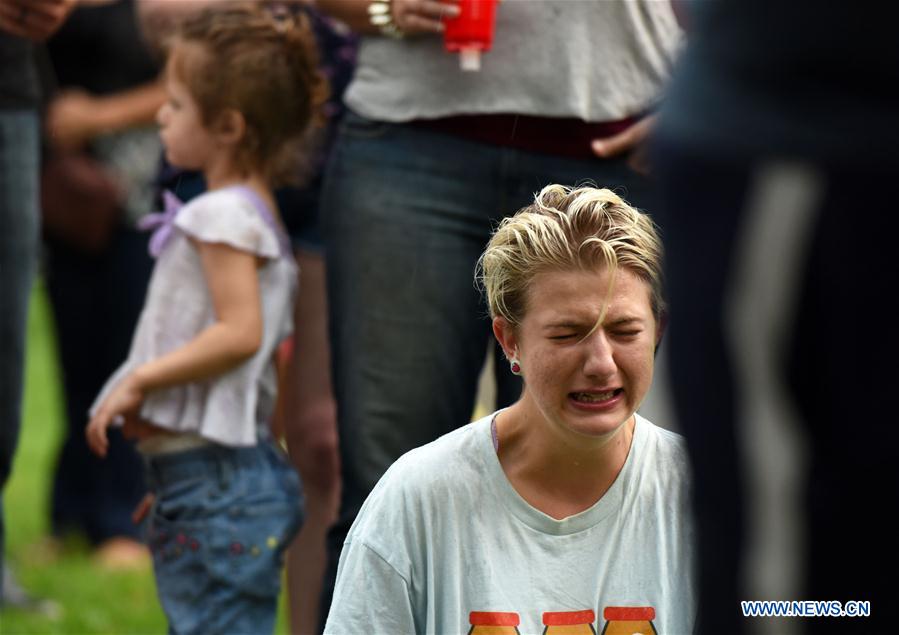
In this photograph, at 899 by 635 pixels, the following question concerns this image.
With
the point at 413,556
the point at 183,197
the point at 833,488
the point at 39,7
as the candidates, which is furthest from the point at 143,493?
the point at 833,488

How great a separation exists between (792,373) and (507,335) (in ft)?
4.36

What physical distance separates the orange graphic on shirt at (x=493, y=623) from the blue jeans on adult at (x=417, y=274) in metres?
0.68

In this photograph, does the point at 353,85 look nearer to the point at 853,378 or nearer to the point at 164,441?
the point at 164,441

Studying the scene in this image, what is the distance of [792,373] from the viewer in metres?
1.51

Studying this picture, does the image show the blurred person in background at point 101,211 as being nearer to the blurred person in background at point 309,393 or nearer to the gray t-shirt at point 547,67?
the blurred person in background at point 309,393

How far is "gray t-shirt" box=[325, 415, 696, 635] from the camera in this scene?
8.67 feet

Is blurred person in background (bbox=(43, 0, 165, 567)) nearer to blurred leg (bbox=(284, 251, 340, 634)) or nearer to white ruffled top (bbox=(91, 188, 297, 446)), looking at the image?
blurred leg (bbox=(284, 251, 340, 634))

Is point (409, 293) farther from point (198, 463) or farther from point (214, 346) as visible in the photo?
point (198, 463)

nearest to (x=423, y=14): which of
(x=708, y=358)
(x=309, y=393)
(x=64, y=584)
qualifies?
(x=309, y=393)

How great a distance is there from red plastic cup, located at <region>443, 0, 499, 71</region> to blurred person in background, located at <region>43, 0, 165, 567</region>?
7.85 feet

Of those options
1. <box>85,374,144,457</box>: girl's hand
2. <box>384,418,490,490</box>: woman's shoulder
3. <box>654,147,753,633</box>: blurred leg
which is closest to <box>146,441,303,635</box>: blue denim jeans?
<box>85,374,144,457</box>: girl's hand

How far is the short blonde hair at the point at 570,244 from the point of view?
2711 mm

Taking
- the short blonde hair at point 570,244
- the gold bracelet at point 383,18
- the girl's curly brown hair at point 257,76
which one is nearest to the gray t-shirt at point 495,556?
the short blonde hair at point 570,244

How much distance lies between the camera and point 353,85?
3418 millimetres
